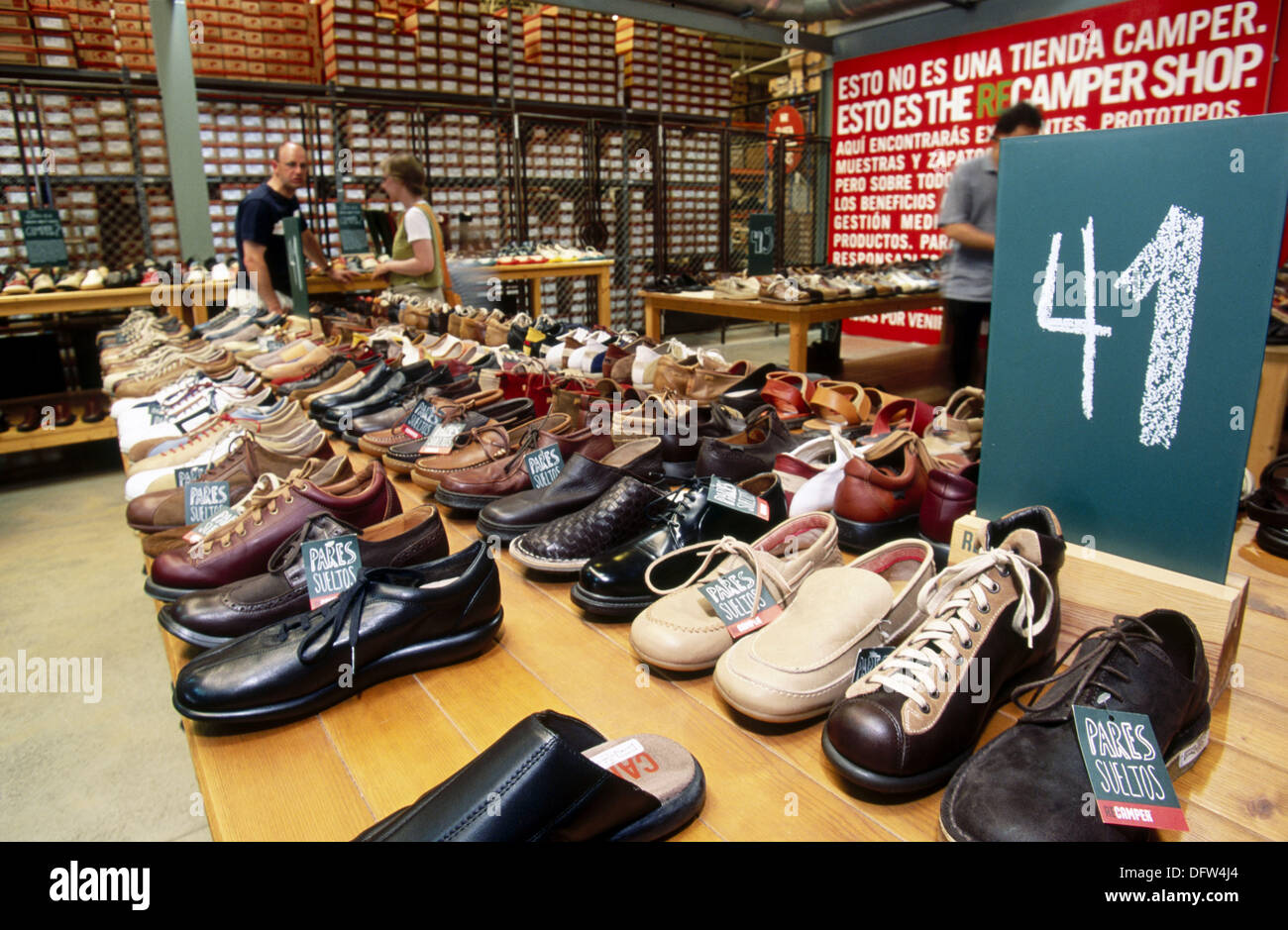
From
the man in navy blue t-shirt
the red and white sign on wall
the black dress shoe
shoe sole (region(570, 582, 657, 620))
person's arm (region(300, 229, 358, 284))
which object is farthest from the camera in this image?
the red and white sign on wall

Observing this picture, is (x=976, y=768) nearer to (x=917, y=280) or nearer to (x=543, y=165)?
(x=917, y=280)

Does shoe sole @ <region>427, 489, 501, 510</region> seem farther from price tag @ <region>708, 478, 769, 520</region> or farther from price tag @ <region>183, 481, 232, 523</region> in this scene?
price tag @ <region>708, 478, 769, 520</region>

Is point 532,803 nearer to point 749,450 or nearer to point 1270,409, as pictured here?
point 749,450

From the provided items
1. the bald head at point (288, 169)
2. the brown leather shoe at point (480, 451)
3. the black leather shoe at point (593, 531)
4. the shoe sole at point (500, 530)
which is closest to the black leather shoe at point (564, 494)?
the shoe sole at point (500, 530)

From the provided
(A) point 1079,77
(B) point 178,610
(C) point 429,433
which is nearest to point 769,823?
(B) point 178,610

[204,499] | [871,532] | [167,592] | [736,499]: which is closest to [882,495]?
[871,532]

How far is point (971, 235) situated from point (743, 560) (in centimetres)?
341

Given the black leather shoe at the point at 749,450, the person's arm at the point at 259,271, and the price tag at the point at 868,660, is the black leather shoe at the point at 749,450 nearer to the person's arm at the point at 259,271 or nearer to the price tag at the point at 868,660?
the price tag at the point at 868,660

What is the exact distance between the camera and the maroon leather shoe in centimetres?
140

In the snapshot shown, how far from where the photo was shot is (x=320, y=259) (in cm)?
534

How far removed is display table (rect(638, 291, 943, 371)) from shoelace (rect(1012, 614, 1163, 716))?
360 cm

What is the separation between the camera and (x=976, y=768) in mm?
872

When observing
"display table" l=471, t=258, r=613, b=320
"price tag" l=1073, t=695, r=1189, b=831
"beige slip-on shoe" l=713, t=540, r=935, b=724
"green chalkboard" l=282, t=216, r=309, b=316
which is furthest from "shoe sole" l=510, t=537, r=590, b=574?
"display table" l=471, t=258, r=613, b=320

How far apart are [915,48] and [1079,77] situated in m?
1.79
